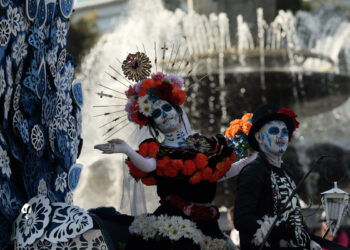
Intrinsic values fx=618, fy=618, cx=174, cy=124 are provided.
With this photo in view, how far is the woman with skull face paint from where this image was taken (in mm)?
4332

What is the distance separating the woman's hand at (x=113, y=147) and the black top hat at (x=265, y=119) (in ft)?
3.04

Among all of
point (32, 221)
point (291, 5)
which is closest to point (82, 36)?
point (291, 5)

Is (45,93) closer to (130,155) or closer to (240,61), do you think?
(130,155)

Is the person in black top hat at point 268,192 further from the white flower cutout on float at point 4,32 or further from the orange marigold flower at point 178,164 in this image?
the white flower cutout on float at point 4,32

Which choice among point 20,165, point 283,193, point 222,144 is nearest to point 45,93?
point 20,165

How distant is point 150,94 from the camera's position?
4.71 m

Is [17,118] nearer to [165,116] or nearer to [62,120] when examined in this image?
[62,120]

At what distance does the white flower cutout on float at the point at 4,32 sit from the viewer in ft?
13.4

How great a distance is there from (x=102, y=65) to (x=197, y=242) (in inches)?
346

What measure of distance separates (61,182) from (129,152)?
79 cm

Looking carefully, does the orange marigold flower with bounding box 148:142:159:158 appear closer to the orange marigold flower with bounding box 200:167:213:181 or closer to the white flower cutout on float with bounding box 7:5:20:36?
the orange marigold flower with bounding box 200:167:213:181

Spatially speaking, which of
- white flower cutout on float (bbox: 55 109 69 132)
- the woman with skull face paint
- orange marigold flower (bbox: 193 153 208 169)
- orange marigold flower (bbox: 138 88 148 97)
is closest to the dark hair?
the woman with skull face paint

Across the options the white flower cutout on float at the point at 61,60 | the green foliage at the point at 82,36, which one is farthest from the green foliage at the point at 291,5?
the white flower cutout on float at the point at 61,60

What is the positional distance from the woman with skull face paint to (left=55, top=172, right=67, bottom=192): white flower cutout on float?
1.92 feet
